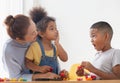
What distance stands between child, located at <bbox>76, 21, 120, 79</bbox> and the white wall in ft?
2.76

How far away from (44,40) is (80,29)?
893 millimetres

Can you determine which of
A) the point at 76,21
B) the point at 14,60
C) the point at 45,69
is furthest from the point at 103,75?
the point at 76,21

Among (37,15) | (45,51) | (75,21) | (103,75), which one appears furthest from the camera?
(75,21)

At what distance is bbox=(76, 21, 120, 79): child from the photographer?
99cm

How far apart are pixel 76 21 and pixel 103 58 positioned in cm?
96

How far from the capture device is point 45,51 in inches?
43.7

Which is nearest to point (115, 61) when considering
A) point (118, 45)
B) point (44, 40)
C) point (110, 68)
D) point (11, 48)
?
point (110, 68)

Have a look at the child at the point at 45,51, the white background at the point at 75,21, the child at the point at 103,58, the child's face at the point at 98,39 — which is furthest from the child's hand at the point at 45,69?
the white background at the point at 75,21

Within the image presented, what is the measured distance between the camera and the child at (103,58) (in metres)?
0.99

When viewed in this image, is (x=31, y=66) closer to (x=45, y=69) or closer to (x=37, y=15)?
(x=45, y=69)

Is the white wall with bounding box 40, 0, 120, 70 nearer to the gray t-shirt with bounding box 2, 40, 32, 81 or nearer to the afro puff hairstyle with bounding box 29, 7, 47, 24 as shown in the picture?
the afro puff hairstyle with bounding box 29, 7, 47, 24

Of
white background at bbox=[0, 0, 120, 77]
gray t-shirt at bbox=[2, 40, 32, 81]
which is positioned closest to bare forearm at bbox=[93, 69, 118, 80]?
gray t-shirt at bbox=[2, 40, 32, 81]

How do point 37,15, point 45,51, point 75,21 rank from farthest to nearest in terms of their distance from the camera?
1. point 75,21
2. point 37,15
3. point 45,51

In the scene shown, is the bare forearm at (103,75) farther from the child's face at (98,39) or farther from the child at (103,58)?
the child's face at (98,39)
